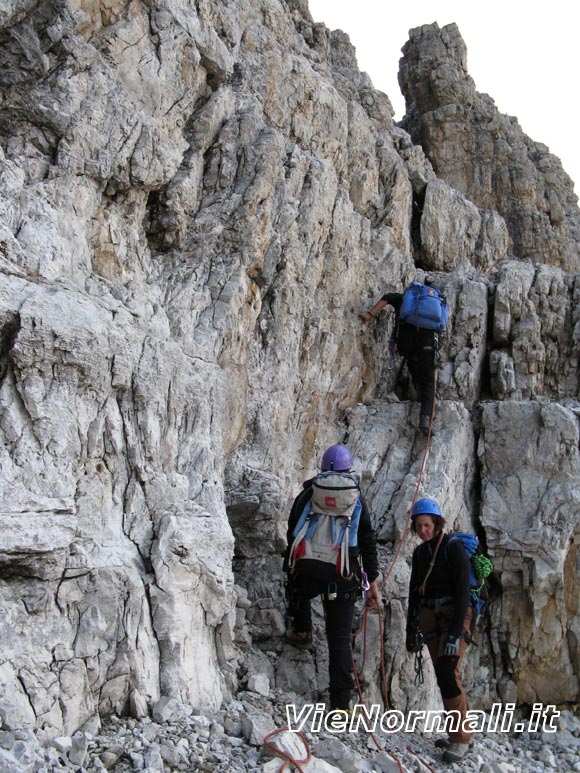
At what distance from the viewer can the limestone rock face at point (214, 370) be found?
23.1 ft

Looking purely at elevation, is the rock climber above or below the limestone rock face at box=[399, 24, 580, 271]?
below

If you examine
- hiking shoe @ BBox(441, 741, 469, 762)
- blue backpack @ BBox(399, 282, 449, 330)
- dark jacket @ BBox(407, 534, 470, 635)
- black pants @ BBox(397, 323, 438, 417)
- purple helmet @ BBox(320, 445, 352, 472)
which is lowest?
hiking shoe @ BBox(441, 741, 469, 762)

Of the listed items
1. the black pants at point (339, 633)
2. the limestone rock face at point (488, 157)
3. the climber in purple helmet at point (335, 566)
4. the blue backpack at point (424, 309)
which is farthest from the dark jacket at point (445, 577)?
the limestone rock face at point (488, 157)

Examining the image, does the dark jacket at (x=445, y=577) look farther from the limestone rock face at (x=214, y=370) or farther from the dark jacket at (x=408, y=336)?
Result: the dark jacket at (x=408, y=336)

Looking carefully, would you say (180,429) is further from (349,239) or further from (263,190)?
(349,239)

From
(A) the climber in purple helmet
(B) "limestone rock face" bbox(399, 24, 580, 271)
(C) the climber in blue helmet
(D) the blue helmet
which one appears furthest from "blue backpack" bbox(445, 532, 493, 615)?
(B) "limestone rock face" bbox(399, 24, 580, 271)

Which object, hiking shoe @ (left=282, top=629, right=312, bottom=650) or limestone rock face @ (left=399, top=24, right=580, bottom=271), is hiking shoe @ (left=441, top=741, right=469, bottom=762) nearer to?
hiking shoe @ (left=282, top=629, right=312, bottom=650)

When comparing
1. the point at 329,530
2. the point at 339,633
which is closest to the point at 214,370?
the point at 329,530

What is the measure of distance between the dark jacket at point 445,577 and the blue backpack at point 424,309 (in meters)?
5.45

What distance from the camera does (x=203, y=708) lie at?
7500 millimetres

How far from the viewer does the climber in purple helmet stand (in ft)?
26.9

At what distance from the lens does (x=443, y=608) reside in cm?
858

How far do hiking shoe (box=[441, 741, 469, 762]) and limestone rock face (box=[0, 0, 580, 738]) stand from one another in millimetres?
1517

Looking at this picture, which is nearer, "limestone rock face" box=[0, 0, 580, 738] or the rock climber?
"limestone rock face" box=[0, 0, 580, 738]
